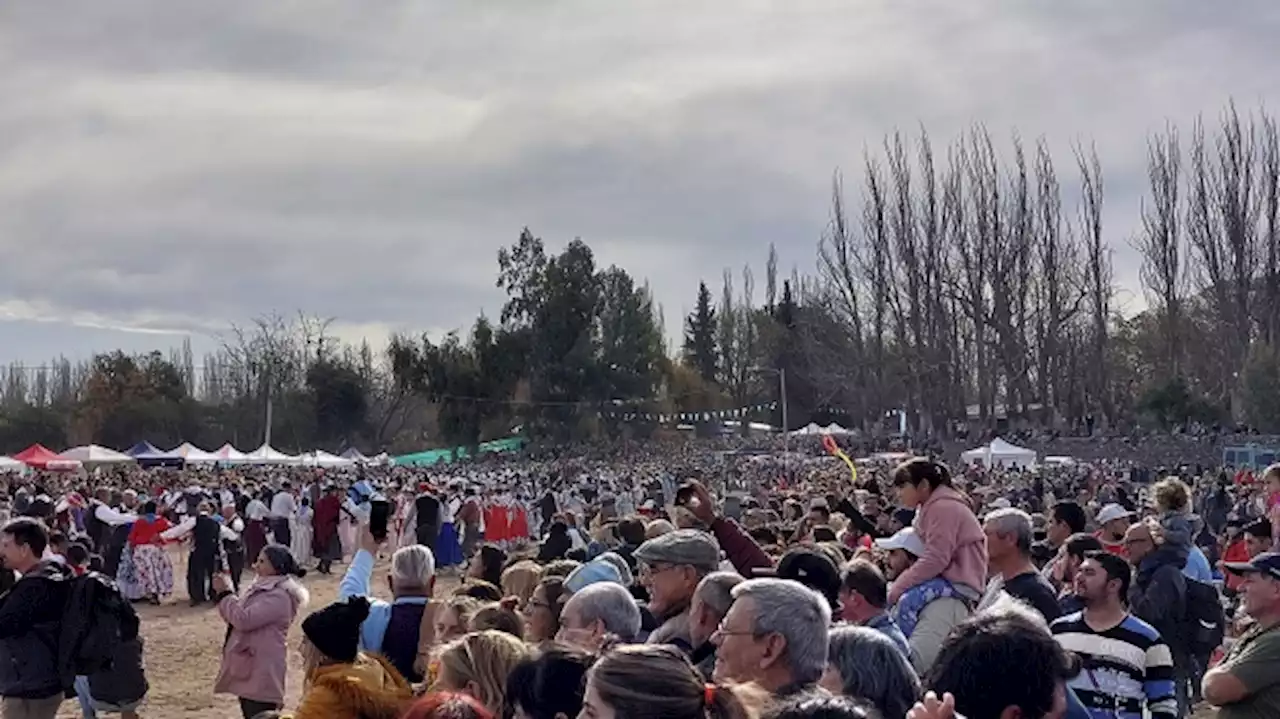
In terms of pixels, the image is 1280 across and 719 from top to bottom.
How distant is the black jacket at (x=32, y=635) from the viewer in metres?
6.64

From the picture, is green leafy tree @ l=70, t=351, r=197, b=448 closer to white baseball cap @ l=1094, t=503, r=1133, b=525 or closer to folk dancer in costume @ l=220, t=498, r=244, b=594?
folk dancer in costume @ l=220, t=498, r=244, b=594

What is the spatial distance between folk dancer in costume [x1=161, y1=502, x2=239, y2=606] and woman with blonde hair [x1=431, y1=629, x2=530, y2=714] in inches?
606

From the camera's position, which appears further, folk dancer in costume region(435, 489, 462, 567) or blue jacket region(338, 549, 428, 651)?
folk dancer in costume region(435, 489, 462, 567)

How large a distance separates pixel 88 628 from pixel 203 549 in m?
12.4

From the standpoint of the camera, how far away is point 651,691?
2.69 meters

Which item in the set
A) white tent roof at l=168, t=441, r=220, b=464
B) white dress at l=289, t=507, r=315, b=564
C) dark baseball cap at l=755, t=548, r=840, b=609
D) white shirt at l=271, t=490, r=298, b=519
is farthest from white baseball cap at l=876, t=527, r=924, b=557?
white tent roof at l=168, t=441, r=220, b=464

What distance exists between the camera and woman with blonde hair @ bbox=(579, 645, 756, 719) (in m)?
2.68

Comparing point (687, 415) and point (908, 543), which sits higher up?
point (687, 415)

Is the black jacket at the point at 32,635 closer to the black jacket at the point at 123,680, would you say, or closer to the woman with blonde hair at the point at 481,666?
the black jacket at the point at 123,680

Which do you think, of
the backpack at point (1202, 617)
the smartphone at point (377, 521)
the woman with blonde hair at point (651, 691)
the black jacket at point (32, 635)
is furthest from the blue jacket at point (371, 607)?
the backpack at point (1202, 617)

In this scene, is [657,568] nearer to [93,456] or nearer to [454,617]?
[454,617]

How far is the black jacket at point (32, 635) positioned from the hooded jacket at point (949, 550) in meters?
4.16

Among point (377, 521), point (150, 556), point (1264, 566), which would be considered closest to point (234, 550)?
point (150, 556)

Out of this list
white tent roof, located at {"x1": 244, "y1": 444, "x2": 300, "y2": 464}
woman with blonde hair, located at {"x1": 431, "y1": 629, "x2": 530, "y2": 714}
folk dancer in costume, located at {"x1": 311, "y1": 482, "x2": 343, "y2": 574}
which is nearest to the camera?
woman with blonde hair, located at {"x1": 431, "y1": 629, "x2": 530, "y2": 714}
